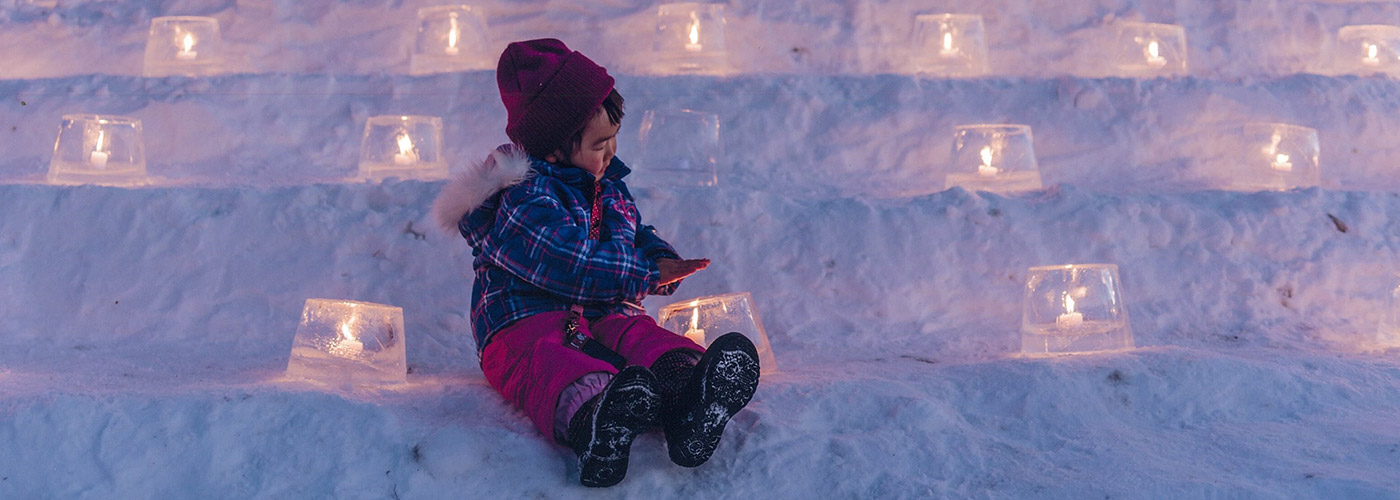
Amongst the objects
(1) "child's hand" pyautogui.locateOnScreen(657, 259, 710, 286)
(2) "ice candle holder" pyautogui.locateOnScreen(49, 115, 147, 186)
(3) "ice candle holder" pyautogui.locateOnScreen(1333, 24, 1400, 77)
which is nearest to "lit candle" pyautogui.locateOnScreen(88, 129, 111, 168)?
(2) "ice candle holder" pyautogui.locateOnScreen(49, 115, 147, 186)

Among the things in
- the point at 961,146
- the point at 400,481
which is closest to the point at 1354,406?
the point at 961,146

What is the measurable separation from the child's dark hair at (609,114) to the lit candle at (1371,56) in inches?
125

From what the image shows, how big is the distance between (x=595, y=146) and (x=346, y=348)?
765mm

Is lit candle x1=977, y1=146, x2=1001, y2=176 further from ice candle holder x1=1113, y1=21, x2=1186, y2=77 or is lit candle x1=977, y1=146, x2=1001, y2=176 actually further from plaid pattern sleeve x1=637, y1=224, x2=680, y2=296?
plaid pattern sleeve x1=637, y1=224, x2=680, y2=296

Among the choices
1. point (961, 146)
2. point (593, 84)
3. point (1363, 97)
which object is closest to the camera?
point (593, 84)

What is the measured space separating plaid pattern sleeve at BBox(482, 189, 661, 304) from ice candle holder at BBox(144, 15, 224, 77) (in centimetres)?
222

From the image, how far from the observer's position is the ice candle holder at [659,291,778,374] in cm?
302

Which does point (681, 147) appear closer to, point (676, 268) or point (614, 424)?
point (676, 268)

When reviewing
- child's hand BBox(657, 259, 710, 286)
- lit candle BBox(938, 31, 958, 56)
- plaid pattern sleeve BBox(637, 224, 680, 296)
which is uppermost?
child's hand BBox(657, 259, 710, 286)

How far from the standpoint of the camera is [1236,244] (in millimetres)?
3617

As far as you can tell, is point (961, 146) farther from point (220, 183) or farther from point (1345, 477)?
point (220, 183)

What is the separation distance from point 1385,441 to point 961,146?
5.79ft

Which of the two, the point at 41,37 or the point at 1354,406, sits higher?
the point at 41,37

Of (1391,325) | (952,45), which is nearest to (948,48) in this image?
(952,45)
